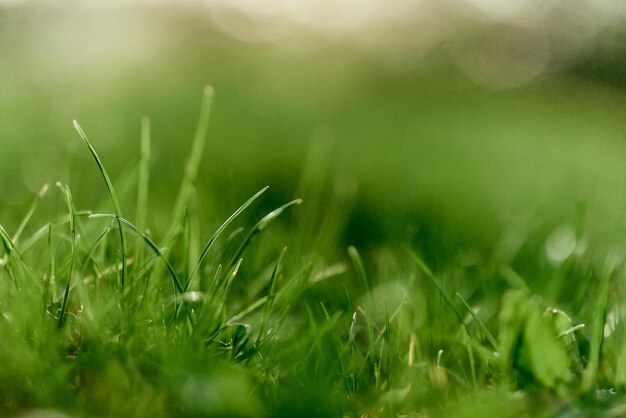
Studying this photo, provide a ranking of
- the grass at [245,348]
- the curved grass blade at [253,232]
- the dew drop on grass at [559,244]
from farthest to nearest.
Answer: the dew drop on grass at [559,244]
the curved grass blade at [253,232]
the grass at [245,348]

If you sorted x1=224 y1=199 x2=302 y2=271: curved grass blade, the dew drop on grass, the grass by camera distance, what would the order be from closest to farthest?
the grass, x1=224 y1=199 x2=302 y2=271: curved grass blade, the dew drop on grass

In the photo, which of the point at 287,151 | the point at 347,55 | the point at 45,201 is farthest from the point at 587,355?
the point at 347,55

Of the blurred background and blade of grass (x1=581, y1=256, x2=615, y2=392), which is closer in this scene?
blade of grass (x1=581, y1=256, x2=615, y2=392)

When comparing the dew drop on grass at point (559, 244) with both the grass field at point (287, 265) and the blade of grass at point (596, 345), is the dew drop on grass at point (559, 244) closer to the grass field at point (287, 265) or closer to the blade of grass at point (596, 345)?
the grass field at point (287, 265)

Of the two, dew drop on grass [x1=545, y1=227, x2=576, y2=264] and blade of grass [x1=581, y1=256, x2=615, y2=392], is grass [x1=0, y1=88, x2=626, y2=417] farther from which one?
dew drop on grass [x1=545, y1=227, x2=576, y2=264]

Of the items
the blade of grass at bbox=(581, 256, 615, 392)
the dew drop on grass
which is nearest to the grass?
the blade of grass at bbox=(581, 256, 615, 392)

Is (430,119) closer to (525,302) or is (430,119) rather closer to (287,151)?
(287,151)

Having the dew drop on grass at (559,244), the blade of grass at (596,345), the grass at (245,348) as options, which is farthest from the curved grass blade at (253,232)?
the dew drop on grass at (559,244)

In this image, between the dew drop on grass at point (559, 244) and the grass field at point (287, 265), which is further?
the dew drop on grass at point (559, 244)

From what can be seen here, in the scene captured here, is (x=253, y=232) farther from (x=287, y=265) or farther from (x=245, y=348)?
(x=287, y=265)
